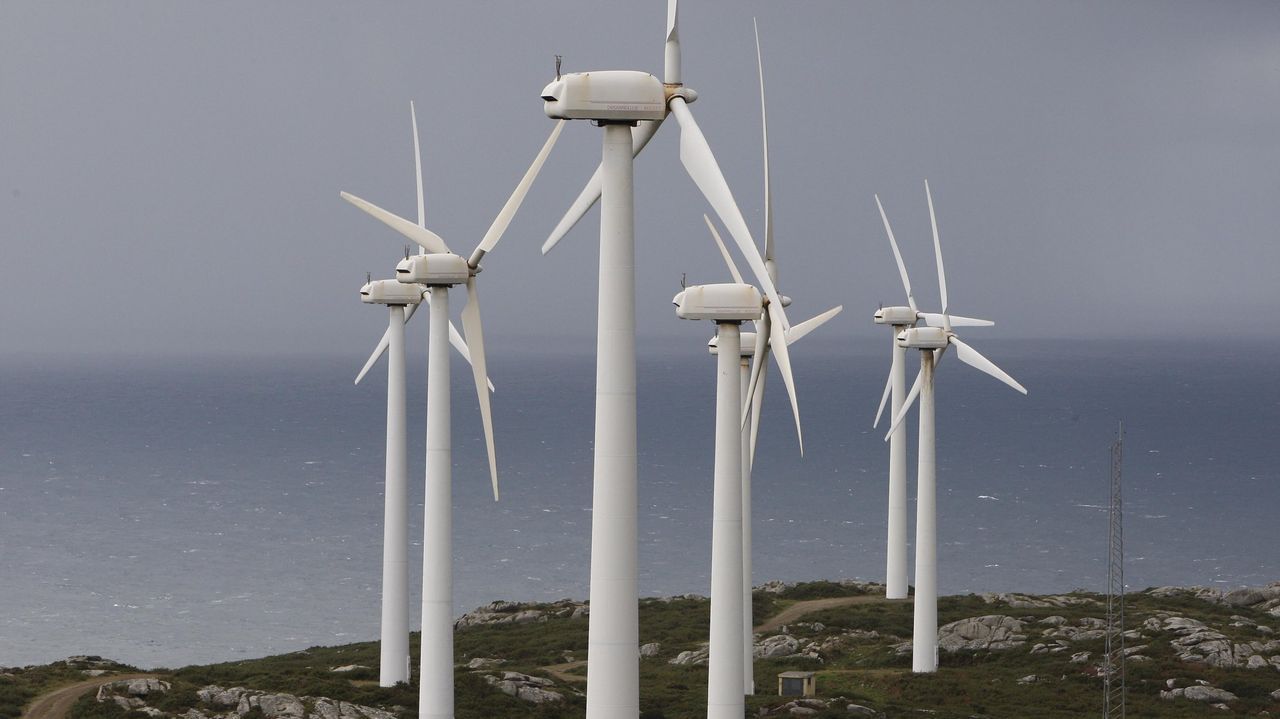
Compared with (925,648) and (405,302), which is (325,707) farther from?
(925,648)

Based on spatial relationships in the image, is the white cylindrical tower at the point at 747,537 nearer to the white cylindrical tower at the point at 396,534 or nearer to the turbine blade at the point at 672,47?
the white cylindrical tower at the point at 396,534

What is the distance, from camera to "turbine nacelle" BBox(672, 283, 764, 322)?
53750 millimetres

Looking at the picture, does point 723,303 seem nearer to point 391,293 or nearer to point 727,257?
point 727,257

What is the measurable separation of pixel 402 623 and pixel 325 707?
7.03m

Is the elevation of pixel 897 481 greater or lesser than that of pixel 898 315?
lesser

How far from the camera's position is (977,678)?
93312mm

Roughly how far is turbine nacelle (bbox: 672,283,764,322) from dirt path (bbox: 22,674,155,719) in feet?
121

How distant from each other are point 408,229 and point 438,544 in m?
12.8

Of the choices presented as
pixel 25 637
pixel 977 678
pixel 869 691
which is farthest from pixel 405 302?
pixel 25 637

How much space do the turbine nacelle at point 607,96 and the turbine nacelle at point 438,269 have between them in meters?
24.2

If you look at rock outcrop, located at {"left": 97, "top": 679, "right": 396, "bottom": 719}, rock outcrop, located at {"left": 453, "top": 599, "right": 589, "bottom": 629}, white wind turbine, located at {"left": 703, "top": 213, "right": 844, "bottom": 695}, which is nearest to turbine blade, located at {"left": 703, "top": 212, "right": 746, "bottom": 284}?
white wind turbine, located at {"left": 703, "top": 213, "right": 844, "bottom": 695}

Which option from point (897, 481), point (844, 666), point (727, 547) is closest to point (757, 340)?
point (727, 547)

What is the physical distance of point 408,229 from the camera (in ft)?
201

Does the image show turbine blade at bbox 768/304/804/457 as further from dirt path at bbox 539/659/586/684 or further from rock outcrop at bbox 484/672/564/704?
dirt path at bbox 539/659/586/684
